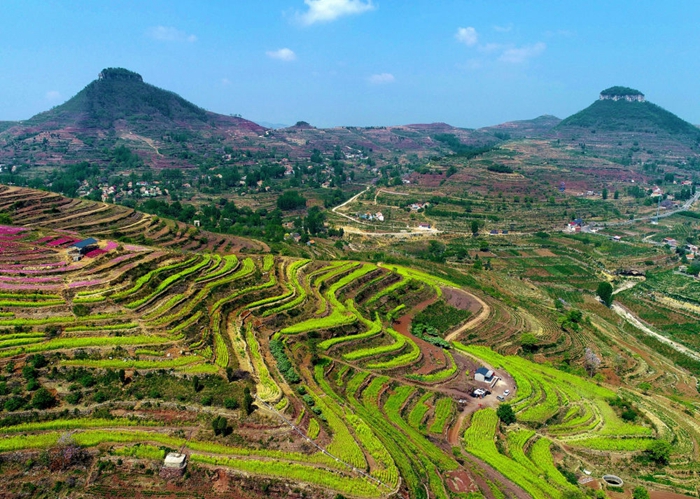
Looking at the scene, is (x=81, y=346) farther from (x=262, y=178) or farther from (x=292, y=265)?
(x=262, y=178)

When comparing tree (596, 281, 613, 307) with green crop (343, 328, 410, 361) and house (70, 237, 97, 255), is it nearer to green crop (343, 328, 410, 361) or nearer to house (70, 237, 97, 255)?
green crop (343, 328, 410, 361)

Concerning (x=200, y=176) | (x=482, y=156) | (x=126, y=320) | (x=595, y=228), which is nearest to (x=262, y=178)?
(x=200, y=176)

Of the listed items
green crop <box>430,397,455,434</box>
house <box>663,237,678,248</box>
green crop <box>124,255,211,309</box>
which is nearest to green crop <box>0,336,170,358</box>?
green crop <box>124,255,211,309</box>

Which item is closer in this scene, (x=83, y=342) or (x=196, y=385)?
(x=196, y=385)

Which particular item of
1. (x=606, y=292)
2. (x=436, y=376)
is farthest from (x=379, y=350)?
(x=606, y=292)

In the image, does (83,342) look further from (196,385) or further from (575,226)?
(575,226)

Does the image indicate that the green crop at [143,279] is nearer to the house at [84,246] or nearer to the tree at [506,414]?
the house at [84,246]
